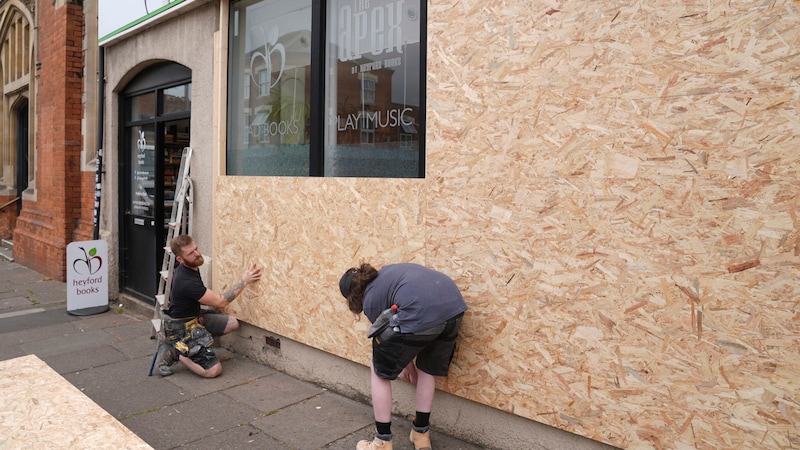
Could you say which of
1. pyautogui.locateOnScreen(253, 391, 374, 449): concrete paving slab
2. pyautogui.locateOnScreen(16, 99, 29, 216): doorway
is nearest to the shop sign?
pyautogui.locateOnScreen(253, 391, 374, 449): concrete paving slab

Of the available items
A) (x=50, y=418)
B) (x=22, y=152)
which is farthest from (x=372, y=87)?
(x=22, y=152)

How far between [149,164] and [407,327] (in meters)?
6.00

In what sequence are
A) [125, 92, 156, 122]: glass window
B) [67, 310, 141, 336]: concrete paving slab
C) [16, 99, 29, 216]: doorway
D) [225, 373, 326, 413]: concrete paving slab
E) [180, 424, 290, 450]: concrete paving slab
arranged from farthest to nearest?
[16, 99, 29, 216]: doorway < [125, 92, 156, 122]: glass window < [67, 310, 141, 336]: concrete paving slab < [225, 373, 326, 413]: concrete paving slab < [180, 424, 290, 450]: concrete paving slab

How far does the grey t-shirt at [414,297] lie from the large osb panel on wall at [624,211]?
0.27m

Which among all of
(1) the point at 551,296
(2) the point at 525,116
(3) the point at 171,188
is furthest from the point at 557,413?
(3) the point at 171,188

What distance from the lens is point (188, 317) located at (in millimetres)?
5402

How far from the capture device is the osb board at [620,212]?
270 cm

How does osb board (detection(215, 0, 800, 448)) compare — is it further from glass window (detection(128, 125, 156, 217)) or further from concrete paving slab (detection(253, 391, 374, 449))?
glass window (detection(128, 125, 156, 217))

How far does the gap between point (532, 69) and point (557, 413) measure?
207cm

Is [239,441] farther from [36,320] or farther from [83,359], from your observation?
[36,320]

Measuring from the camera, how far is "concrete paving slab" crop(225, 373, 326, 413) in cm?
475

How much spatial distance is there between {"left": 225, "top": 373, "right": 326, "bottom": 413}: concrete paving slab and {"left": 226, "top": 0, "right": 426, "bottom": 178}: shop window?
6.36ft

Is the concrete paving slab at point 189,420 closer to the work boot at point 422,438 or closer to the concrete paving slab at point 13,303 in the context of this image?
the work boot at point 422,438

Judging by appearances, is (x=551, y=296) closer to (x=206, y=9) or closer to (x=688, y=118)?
(x=688, y=118)
